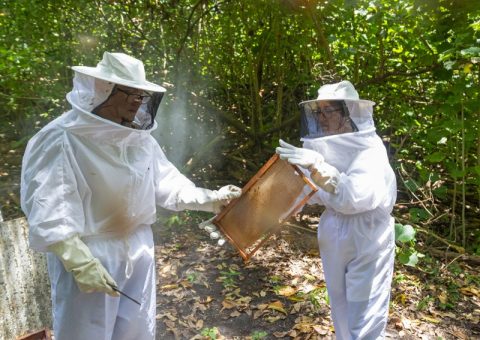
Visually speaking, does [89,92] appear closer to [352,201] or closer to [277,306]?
[352,201]

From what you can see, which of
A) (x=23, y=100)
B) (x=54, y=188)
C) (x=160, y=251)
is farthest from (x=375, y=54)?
(x=23, y=100)

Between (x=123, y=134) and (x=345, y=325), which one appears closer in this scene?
(x=123, y=134)

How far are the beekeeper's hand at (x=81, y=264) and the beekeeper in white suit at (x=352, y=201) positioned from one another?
130 centimetres

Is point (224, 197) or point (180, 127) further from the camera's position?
point (180, 127)

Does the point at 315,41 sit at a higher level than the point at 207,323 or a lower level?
higher

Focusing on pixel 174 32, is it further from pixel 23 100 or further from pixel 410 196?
pixel 410 196

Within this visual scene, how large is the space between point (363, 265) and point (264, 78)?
4.19m

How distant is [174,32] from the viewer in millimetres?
5703

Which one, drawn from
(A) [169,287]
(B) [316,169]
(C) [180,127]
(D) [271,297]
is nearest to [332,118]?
(B) [316,169]

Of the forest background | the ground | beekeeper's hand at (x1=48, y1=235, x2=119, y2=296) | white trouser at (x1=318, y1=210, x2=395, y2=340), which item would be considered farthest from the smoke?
beekeeper's hand at (x1=48, y1=235, x2=119, y2=296)

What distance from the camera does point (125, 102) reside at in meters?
2.27

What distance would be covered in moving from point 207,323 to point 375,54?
377 cm

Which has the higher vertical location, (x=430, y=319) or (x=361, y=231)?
(x=361, y=231)

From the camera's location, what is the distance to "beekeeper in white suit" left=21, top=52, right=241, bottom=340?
201cm
